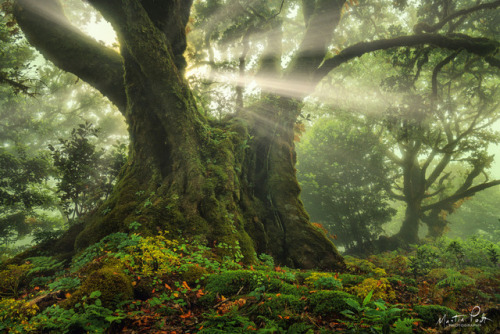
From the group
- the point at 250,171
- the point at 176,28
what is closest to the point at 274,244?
the point at 250,171

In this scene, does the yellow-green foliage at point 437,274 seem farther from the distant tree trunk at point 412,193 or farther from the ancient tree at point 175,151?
the distant tree trunk at point 412,193

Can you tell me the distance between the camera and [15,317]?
7.04ft

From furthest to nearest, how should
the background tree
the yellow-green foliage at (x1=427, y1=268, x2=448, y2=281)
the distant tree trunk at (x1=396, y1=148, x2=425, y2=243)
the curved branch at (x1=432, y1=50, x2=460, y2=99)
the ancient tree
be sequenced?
the distant tree trunk at (x1=396, y1=148, x2=425, y2=243), the background tree, the curved branch at (x1=432, y1=50, x2=460, y2=99), the yellow-green foliage at (x1=427, y1=268, x2=448, y2=281), the ancient tree

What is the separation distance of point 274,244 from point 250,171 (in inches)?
110

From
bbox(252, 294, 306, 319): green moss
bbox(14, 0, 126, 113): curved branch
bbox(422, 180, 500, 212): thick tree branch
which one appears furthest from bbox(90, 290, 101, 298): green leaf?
bbox(422, 180, 500, 212): thick tree branch

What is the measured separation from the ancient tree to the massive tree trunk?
0.03 meters

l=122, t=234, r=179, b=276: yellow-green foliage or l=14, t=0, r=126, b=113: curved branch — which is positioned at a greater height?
l=14, t=0, r=126, b=113: curved branch

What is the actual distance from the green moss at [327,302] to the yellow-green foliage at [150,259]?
1.93m

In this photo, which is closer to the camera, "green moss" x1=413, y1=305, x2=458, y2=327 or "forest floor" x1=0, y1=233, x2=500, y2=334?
"forest floor" x1=0, y1=233, x2=500, y2=334

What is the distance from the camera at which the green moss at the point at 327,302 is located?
2.35 metres

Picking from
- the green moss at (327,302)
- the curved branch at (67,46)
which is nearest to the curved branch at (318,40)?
the curved branch at (67,46)

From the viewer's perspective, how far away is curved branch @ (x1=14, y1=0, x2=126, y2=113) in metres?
6.81

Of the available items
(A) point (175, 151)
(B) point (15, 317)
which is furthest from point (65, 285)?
(A) point (175, 151)

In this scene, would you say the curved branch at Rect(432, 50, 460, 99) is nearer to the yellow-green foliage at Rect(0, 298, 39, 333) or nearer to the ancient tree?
the ancient tree
